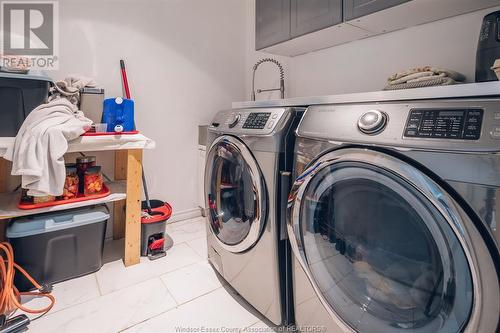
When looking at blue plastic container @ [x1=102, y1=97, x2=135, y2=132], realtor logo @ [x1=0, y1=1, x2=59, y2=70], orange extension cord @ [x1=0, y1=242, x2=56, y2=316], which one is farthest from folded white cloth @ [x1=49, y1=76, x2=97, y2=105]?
orange extension cord @ [x1=0, y1=242, x2=56, y2=316]

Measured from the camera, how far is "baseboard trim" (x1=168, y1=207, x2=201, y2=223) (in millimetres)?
2279

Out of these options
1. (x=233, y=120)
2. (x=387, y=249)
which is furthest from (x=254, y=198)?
(x=387, y=249)

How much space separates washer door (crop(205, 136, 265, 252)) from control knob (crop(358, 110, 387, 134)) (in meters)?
0.44

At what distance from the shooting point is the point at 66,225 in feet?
4.48

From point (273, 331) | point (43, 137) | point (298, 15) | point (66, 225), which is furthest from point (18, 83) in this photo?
point (273, 331)

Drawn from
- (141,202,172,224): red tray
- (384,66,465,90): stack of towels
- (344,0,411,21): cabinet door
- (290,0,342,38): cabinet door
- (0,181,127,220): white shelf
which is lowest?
(141,202,172,224): red tray

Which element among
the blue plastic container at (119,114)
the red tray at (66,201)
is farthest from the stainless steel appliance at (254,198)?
the red tray at (66,201)

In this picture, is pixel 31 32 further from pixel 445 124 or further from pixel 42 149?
pixel 445 124

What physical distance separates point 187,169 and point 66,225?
42.0 inches

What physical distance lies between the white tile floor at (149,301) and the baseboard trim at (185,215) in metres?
0.60

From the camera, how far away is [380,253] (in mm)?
791

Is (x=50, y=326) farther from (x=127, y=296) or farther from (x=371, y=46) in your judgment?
(x=371, y=46)

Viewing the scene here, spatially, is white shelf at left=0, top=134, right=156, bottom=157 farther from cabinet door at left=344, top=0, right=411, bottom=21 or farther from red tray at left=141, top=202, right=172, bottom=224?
cabinet door at left=344, top=0, right=411, bottom=21

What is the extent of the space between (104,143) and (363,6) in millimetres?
1496
